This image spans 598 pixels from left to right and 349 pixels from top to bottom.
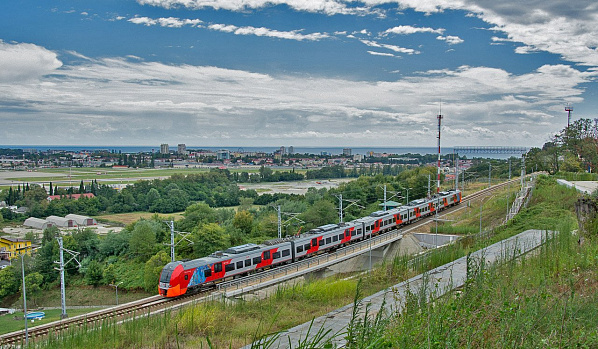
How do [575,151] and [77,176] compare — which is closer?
[575,151]

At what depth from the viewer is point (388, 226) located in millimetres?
27594

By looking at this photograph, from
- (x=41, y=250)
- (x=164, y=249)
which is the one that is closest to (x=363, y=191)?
(x=164, y=249)

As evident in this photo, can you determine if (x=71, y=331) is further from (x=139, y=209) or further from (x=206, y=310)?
(x=139, y=209)

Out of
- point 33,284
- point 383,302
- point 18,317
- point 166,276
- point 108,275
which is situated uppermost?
point 383,302

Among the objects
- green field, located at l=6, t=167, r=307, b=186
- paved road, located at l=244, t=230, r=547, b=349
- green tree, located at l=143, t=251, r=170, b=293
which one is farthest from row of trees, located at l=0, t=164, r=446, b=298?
green field, located at l=6, t=167, r=307, b=186

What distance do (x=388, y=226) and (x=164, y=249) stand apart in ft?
55.4

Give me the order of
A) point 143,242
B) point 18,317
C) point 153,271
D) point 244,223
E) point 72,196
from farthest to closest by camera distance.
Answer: point 72,196
point 244,223
point 143,242
point 153,271
point 18,317

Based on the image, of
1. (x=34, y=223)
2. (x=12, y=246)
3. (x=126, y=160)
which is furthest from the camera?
(x=126, y=160)

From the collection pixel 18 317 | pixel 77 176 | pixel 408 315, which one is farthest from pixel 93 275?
pixel 77 176

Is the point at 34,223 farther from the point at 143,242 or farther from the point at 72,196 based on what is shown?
the point at 143,242

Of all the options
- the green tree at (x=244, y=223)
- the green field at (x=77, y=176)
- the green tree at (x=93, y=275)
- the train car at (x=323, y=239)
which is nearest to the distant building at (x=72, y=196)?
the green field at (x=77, y=176)

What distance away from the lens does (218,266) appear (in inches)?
683

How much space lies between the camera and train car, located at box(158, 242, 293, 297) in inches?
635

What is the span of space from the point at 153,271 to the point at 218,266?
12.0 metres
